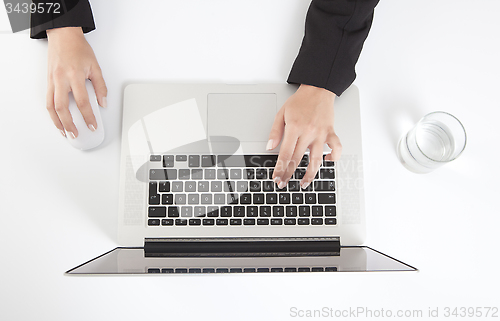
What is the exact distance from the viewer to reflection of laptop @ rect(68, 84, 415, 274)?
550 millimetres

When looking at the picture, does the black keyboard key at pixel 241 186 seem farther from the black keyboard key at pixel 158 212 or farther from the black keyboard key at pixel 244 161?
the black keyboard key at pixel 158 212

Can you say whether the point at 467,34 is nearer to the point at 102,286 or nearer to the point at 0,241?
the point at 102,286

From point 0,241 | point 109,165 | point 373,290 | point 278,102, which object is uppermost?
point 278,102

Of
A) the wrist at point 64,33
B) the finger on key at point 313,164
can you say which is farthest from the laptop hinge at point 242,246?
the wrist at point 64,33

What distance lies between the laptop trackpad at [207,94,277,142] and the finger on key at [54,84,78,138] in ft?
0.80

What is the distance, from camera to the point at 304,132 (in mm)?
579

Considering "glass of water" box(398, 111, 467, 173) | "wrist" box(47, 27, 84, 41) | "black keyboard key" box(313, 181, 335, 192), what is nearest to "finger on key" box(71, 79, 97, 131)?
"wrist" box(47, 27, 84, 41)

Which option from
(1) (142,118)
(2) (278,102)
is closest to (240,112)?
(2) (278,102)

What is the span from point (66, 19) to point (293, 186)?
550mm

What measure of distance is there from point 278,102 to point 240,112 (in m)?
0.08

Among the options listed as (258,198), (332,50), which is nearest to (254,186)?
(258,198)

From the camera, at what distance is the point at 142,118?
23.5 inches

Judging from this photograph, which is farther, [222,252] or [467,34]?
[467,34]

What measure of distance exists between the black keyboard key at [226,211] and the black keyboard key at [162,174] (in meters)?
0.11
